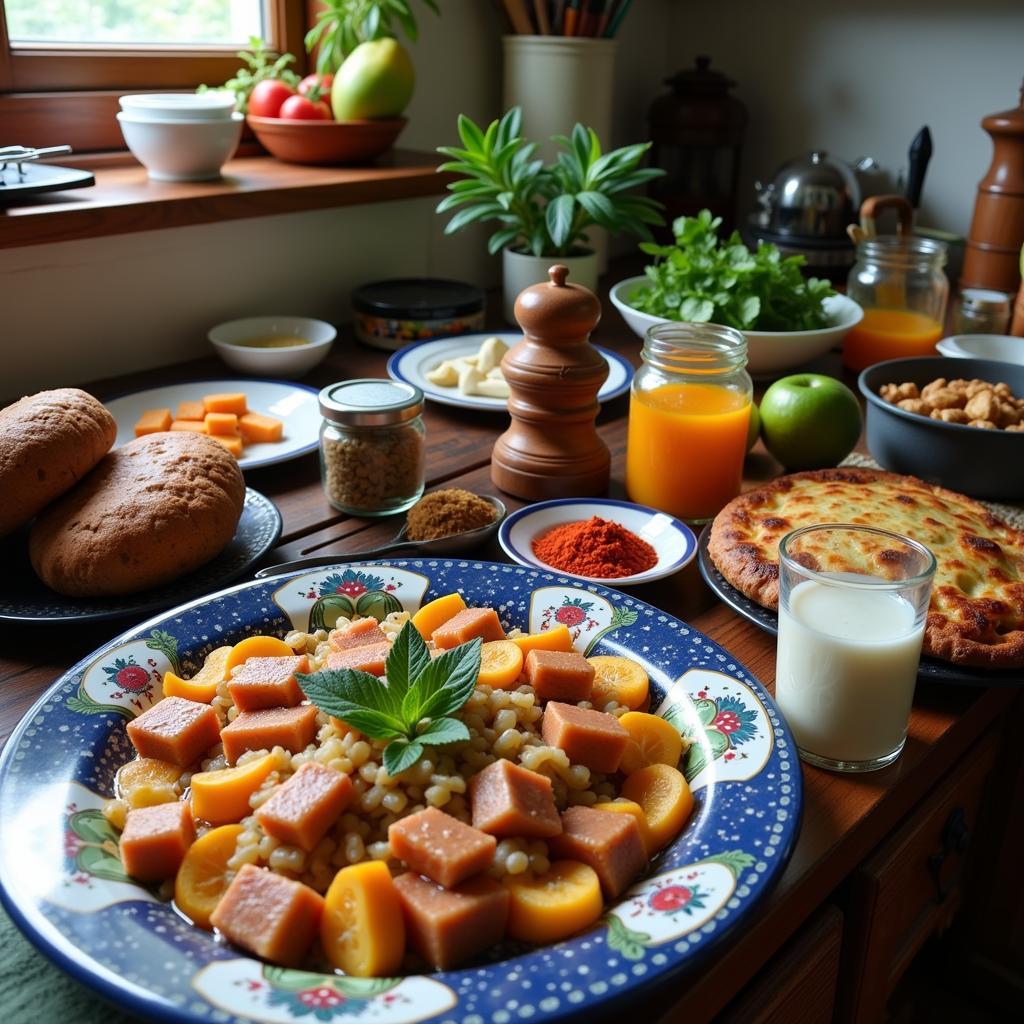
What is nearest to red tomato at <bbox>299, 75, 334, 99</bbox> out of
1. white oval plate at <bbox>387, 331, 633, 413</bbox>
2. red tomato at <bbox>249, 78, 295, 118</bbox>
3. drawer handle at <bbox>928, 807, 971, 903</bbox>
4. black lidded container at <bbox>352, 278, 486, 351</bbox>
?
red tomato at <bbox>249, 78, 295, 118</bbox>

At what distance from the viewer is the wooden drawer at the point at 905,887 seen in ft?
3.03

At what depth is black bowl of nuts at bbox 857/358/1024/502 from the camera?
1.27m

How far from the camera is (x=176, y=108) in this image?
1593mm

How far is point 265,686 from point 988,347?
140cm

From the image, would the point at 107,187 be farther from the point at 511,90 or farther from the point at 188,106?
the point at 511,90

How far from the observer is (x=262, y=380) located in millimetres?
1559

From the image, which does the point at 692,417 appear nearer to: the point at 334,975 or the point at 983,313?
the point at 334,975

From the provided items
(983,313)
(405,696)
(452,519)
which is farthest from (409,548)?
(983,313)

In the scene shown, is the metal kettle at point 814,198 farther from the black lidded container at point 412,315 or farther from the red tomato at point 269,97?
the red tomato at point 269,97

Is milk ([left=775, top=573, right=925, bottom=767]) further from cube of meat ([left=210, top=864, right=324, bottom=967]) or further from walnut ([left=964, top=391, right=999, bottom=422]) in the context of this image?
walnut ([left=964, top=391, right=999, bottom=422])

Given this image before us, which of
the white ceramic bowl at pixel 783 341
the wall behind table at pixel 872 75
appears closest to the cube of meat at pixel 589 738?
the white ceramic bowl at pixel 783 341

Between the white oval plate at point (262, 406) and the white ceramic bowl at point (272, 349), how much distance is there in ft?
0.20

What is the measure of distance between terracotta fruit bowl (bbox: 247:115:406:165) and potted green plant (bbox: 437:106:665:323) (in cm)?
14

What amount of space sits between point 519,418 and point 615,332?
2.39 ft
